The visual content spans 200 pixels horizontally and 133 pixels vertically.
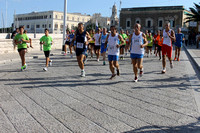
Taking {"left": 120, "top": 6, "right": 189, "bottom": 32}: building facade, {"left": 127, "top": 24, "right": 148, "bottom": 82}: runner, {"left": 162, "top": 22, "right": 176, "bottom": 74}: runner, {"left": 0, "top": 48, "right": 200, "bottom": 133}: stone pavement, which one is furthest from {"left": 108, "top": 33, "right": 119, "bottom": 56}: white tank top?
{"left": 120, "top": 6, "right": 189, "bottom": 32}: building facade

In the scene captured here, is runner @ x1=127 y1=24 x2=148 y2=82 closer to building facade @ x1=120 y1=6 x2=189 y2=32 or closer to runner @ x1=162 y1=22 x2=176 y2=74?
runner @ x1=162 y1=22 x2=176 y2=74

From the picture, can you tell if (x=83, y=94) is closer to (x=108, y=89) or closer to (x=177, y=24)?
(x=108, y=89)

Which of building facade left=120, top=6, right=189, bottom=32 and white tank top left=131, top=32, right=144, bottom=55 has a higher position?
building facade left=120, top=6, right=189, bottom=32

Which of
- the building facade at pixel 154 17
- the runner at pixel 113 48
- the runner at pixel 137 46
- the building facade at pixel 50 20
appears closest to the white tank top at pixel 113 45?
the runner at pixel 113 48

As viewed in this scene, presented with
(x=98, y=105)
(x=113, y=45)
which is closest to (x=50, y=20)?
(x=113, y=45)

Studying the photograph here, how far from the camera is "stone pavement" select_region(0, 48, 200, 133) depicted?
375 centimetres

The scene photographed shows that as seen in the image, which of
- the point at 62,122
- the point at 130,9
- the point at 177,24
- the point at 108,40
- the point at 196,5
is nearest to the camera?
the point at 62,122

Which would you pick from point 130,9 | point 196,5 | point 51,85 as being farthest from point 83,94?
point 130,9

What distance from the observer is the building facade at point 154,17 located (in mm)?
73688

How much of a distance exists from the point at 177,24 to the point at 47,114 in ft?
249

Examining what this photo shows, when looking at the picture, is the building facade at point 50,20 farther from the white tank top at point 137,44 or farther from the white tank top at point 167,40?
the white tank top at point 137,44

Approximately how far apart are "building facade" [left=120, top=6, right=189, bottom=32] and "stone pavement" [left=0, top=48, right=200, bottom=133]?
7127 centimetres

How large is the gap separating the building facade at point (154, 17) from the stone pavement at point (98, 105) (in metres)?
71.3

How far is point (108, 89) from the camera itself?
6367mm
